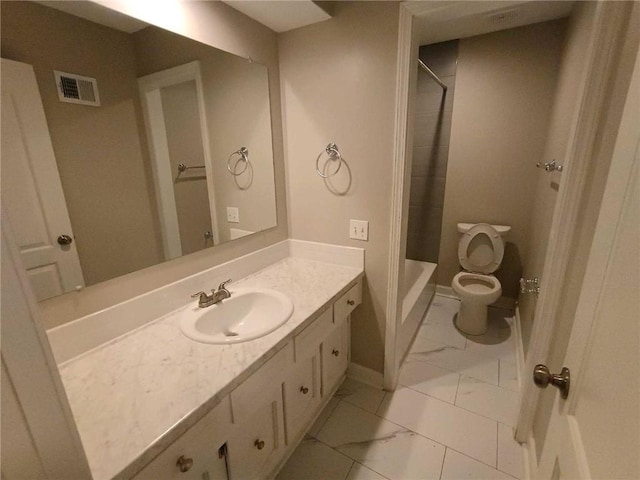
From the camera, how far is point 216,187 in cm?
151

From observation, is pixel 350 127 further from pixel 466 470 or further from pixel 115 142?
pixel 466 470

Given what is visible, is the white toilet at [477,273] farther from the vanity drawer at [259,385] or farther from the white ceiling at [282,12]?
the white ceiling at [282,12]

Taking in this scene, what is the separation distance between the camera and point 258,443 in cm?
117

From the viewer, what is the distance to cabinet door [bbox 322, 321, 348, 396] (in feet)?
5.26

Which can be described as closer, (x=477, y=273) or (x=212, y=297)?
(x=212, y=297)

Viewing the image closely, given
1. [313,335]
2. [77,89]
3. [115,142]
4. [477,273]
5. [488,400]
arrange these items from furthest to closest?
[477,273] → [488,400] → [313,335] → [115,142] → [77,89]

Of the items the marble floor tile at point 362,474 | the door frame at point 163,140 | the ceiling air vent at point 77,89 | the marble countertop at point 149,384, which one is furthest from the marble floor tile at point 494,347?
the ceiling air vent at point 77,89

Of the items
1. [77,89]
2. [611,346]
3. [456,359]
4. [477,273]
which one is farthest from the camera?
[477,273]

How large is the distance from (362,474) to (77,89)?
1.92 meters

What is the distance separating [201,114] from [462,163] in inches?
90.9

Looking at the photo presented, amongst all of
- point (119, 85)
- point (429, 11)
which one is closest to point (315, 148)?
point (429, 11)

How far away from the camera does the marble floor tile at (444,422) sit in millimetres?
1508

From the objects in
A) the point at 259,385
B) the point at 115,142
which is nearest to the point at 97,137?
the point at 115,142

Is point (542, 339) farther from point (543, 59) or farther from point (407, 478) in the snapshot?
point (543, 59)
